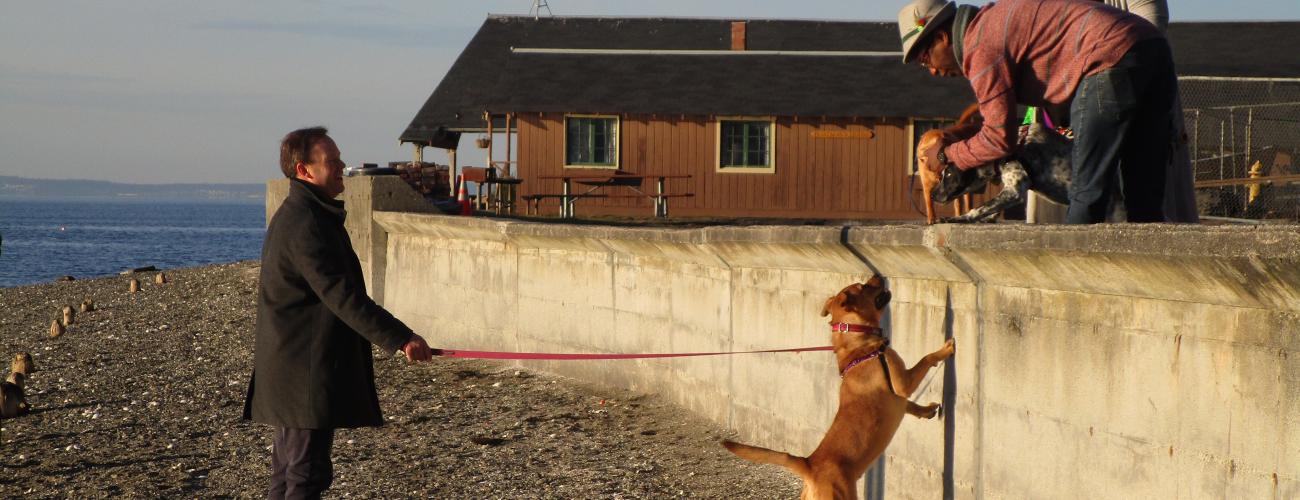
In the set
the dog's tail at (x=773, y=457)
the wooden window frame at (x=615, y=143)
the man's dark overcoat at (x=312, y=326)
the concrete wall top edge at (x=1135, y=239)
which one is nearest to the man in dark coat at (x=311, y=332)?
the man's dark overcoat at (x=312, y=326)

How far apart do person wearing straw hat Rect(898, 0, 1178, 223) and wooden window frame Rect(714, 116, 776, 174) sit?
82.1ft

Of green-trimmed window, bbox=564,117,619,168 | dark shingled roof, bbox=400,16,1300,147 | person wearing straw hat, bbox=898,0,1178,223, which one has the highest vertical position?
dark shingled roof, bbox=400,16,1300,147

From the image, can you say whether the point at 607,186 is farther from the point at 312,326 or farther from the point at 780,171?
the point at 312,326

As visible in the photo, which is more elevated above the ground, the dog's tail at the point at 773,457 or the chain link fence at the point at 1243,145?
the chain link fence at the point at 1243,145

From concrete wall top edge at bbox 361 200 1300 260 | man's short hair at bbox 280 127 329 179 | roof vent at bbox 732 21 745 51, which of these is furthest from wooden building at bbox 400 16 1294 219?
man's short hair at bbox 280 127 329 179

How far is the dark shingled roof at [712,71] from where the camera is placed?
1209 inches

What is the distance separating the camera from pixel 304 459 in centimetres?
556

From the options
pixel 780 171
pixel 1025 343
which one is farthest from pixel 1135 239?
pixel 780 171

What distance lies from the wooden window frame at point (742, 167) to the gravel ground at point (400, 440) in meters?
17.6

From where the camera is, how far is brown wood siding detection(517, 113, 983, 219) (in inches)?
1195

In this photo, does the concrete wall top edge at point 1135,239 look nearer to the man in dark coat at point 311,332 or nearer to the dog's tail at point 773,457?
the dog's tail at point 773,457

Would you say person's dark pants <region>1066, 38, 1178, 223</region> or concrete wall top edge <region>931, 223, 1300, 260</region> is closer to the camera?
concrete wall top edge <region>931, 223, 1300, 260</region>

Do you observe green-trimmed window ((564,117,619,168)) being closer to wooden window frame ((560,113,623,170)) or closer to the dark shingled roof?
wooden window frame ((560,113,623,170))

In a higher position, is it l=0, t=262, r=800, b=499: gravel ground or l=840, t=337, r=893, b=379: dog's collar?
l=840, t=337, r=893, b=379: dog's collar
